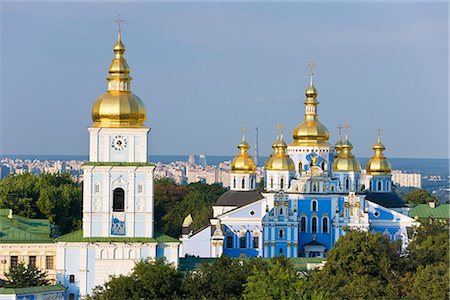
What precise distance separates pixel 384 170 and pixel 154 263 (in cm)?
2313

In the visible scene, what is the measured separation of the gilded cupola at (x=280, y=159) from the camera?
53.9 meters

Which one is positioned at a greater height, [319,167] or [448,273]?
[319,167]

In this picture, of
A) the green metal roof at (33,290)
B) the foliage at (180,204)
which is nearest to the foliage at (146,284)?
the green metal roof at (33,290)

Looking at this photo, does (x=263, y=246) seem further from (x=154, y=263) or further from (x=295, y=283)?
(x=295, y=283)

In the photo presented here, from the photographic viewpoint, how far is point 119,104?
3878cm

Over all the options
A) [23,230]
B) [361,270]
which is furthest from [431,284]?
[23,230]

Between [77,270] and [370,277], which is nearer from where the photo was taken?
[370,277]

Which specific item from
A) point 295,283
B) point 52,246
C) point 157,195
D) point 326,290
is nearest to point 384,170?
point 157,195

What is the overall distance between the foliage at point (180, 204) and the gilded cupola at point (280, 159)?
4.38 metres

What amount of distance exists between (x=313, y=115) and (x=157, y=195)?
45.9ft

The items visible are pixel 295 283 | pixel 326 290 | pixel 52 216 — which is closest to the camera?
pixel 295 283

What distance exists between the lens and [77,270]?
37.6 m

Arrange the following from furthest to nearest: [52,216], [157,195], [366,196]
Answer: [157,195] → [366,196] → [52,216]

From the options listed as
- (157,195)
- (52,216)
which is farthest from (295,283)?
(157,195)
